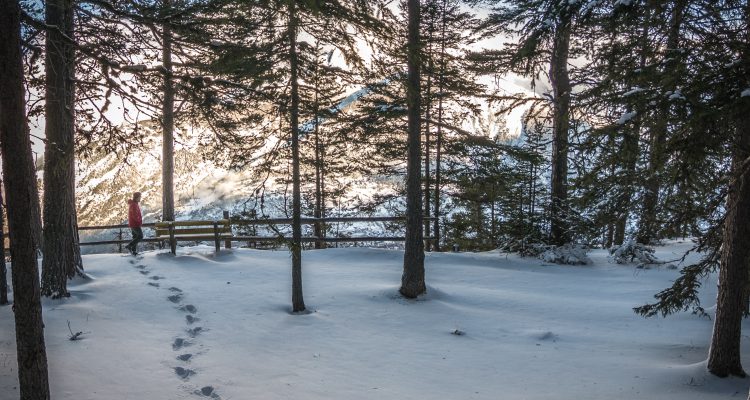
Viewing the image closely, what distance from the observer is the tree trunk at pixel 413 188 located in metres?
9.54

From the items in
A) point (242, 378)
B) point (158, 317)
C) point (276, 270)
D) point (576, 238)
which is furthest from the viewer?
point (576, 238)

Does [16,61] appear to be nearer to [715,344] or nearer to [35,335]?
[35,335]

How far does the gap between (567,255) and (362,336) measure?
337 inches

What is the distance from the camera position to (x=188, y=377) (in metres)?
6.31

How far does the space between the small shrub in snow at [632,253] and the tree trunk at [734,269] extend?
8.23 meters

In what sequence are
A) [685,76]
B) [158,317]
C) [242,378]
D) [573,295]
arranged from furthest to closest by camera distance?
[573,295], [158,317], [242,378], [685,76]

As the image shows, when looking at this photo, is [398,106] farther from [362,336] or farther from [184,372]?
[184,372]

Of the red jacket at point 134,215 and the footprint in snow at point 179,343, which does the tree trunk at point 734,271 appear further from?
the red jacket at point 134,215

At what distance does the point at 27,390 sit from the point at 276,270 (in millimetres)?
8512

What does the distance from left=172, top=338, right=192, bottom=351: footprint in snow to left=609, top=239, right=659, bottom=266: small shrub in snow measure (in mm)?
12543

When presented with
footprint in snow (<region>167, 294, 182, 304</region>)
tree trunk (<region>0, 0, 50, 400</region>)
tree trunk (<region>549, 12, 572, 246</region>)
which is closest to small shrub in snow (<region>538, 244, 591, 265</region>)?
tree trunk (<region>549, 12, 572, 246</region>)

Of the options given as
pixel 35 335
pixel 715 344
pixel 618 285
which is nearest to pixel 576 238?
pixel 618 285

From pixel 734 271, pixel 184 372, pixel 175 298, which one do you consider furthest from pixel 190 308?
pixel 734 271

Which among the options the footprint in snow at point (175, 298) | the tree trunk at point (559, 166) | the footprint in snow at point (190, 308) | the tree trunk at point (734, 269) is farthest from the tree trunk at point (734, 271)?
the footprint in snow at point (175, 298)
